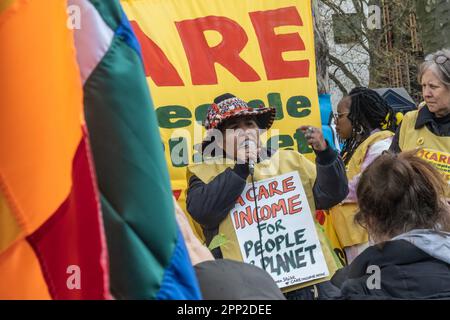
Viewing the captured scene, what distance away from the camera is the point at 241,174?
11.9 ft

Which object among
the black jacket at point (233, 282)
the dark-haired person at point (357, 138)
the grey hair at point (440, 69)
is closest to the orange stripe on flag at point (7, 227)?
the black jacket at point (233, 282)

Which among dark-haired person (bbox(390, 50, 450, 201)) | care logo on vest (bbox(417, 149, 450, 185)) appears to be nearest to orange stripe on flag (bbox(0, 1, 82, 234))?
care logo on vest (bbox(417, 149, 450, 185))

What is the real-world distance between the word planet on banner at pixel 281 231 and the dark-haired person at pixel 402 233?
3.75 feet

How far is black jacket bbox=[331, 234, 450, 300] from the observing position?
218cm

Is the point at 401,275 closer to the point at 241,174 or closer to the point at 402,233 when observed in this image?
the point at 402,233

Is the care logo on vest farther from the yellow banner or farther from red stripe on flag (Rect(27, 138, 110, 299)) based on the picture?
red stripe on flag (Rect(27, 138, 110, 299))

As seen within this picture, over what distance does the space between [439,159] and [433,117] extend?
290 millimetres

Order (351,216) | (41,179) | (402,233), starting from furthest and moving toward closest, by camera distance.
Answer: (351,216) < (402,233) < (41,179)

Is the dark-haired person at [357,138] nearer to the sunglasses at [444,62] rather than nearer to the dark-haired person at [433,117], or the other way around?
the dark-haired person at [433,117]

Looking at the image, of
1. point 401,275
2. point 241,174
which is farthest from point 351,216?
point 401,275

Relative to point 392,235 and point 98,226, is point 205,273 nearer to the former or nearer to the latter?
point 98,226

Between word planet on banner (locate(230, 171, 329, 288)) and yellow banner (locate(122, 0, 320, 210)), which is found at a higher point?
yellow banner (locate(122, 0, 320, 210))

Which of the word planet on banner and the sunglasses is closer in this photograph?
the word planet on banner

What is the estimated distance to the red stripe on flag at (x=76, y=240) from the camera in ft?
3.67
